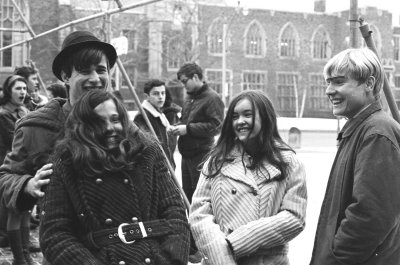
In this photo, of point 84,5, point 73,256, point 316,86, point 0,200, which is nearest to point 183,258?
point 73,256

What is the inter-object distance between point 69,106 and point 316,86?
5060cm

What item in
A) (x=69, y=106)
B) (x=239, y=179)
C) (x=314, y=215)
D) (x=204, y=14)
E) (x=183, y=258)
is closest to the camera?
(x=183, y=258)

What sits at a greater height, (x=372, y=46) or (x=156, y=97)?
(x=372, y=46)

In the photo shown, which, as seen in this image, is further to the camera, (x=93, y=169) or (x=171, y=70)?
(x=171, y=70)

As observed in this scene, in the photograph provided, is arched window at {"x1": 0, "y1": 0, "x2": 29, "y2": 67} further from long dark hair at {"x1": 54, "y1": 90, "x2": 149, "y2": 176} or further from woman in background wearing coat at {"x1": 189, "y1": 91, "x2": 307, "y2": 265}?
long dark hair at {"x1": 54, "y1": 90, "x2": 149, "y2": 176}

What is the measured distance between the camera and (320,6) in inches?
2197

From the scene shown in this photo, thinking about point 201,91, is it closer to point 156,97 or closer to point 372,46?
point 156,97

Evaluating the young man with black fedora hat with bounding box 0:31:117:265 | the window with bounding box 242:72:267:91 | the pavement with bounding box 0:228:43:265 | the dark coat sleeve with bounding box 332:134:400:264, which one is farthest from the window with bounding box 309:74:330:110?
the dark coat sleeve with bounding box 332:134:400:264

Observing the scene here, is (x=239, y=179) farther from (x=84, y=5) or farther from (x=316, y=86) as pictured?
(x=316, y=86)

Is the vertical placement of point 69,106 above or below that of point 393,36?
below

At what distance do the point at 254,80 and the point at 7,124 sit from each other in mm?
44282

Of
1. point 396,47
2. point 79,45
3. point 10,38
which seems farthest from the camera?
point 396,47

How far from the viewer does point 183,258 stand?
2607mm

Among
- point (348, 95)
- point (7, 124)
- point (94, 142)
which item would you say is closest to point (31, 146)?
point (94, 142)
